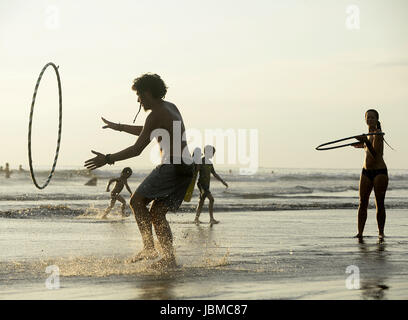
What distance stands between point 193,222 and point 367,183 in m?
5.98

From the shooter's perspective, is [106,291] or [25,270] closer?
[106,291]

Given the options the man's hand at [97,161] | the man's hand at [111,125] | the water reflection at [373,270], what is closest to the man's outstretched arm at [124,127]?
the man's hand at [111,125]

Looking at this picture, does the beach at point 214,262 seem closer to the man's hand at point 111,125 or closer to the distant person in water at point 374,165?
the distant person in water at point 374,165

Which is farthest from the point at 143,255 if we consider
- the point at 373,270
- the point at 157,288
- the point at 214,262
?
the point at 373,270

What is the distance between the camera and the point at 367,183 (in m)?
11.7

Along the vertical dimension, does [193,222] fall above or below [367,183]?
below

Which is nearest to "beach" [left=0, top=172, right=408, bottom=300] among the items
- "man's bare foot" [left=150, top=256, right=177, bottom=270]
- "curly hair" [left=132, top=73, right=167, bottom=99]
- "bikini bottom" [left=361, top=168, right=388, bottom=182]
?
"man's bare foot" [left=150, top=256, right=177, bottom=270]

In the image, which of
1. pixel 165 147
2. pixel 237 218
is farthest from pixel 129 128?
pixel 237 218

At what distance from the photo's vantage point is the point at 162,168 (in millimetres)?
8195

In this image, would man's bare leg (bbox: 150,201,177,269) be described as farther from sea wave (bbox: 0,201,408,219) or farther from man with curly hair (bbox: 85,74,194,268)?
sea wave (bbox: 0,201,408,219)

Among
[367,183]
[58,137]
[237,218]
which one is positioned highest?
[58,137]

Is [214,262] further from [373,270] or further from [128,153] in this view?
[373,270]
